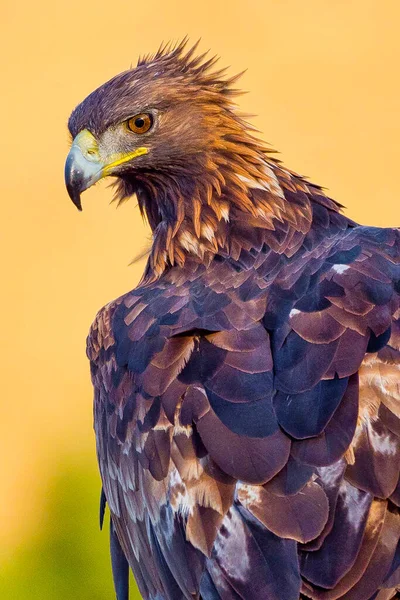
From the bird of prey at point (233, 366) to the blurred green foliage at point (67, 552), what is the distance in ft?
8.20

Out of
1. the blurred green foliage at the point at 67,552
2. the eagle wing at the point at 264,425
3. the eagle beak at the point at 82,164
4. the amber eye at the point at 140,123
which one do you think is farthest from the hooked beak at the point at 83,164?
the blurred green foliage at the point at 67,552

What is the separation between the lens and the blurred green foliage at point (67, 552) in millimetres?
8359

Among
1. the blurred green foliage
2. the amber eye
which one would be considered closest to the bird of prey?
the amber eye

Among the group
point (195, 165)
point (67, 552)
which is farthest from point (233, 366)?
point (67, 552)

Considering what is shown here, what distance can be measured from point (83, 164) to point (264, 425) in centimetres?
164

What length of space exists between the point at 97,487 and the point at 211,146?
348cm

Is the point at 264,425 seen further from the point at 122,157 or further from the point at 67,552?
the point at 67,552

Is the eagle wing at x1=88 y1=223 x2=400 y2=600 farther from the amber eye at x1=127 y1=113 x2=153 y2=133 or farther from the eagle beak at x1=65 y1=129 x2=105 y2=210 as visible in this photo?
the amber eye at x1=127 y1=113 x2=153 y2=133

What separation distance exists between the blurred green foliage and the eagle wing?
2.93 metres

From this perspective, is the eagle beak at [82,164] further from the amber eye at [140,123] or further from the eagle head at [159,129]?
the amber eye at [140,123]

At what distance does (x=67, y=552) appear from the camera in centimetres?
861

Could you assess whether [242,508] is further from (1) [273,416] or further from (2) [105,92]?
(2) [105,92]

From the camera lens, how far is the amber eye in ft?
19.0

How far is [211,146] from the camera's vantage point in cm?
586
